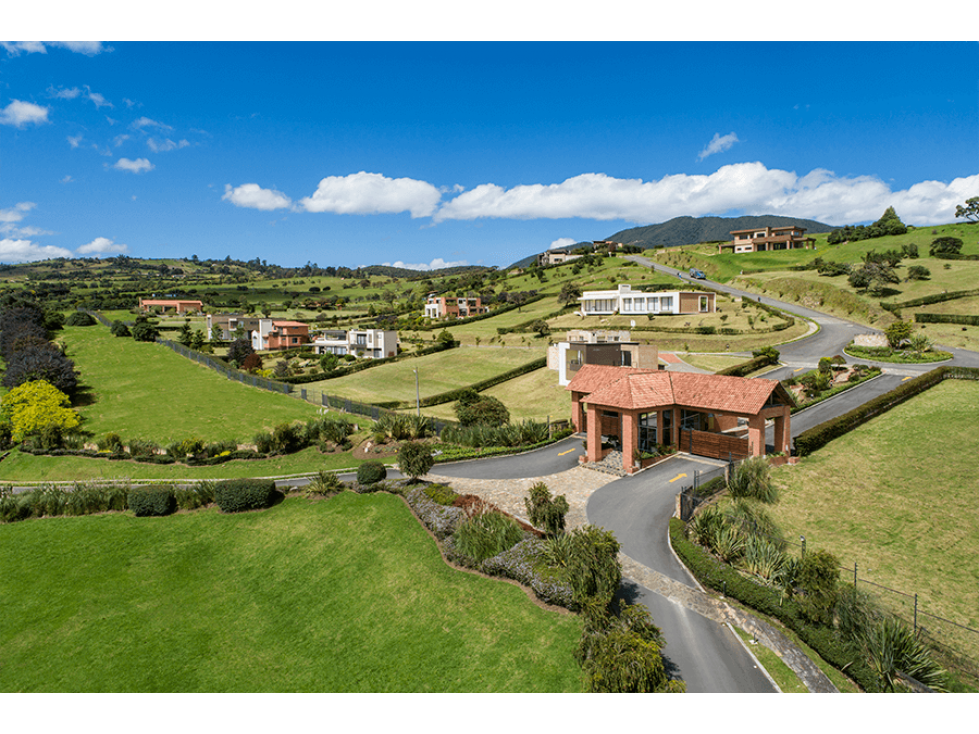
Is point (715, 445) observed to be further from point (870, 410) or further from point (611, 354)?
point (611, 354)

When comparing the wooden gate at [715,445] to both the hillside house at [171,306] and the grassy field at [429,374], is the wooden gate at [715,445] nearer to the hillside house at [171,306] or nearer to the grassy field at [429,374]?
the grassy field at [429,374]

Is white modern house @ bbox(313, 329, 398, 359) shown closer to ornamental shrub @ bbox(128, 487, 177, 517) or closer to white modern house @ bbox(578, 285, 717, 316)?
white modern house @ bbox(578, 285, 717, 316)

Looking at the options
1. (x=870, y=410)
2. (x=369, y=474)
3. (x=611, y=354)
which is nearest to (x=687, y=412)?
(x=870, y=410)

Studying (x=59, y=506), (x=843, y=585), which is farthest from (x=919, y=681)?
(x=59, y=506)

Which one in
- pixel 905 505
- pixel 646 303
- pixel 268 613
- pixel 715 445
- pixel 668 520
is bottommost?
pixel 268 613
